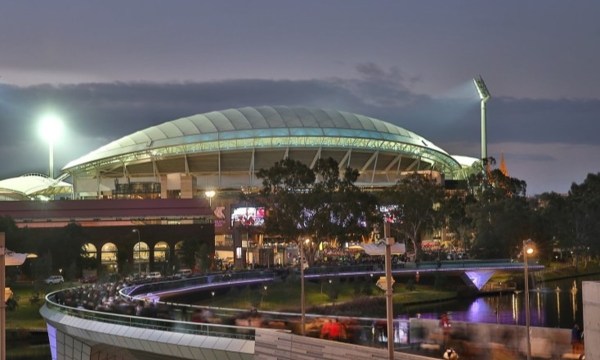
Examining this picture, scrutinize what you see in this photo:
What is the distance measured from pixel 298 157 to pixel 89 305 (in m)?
103

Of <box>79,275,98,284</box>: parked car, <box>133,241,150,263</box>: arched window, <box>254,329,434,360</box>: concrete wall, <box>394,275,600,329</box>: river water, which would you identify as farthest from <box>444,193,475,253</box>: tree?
<box>254,329,434,360</box>: concrete wall

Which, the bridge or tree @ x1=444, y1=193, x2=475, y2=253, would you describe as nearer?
the bridge

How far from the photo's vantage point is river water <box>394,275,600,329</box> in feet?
219

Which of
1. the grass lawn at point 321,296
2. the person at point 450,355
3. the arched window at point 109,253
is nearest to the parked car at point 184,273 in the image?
the grass lawn at point 321,296

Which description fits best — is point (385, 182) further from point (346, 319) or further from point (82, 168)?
point (346, 319)

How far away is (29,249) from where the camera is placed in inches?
3548

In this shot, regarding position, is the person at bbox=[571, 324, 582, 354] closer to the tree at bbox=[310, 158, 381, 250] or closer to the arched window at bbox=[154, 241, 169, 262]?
the tree at bbox=[310, 158, 381, 250]

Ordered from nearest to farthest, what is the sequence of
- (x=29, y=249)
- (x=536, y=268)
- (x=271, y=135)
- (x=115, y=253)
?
(x=29, y=249)
(x=536, y=268)
(x=115, y=253)
(x=271, y=135)

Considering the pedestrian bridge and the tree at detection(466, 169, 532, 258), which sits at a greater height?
the tree at detection(466, 169, 532, 258)

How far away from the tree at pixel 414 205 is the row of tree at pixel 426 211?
0.14 metres

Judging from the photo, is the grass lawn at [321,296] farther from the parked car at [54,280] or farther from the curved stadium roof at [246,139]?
the curved stadium roof at [246,139]

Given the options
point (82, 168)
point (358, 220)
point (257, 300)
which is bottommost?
point (257, 300)

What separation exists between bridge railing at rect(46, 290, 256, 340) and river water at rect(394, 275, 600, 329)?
32606 mm

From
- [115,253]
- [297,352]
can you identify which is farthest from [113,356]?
[115,253]
